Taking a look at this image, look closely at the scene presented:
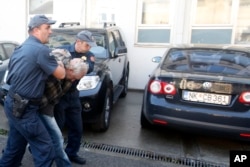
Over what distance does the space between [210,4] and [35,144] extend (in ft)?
19.7

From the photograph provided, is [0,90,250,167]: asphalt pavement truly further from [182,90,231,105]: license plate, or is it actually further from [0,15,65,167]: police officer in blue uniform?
[0,15,65,167]: police officer in blue uniform

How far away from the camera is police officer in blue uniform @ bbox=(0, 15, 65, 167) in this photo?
2.15 m

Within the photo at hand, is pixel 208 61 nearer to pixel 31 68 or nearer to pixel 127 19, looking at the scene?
pixel 31 68

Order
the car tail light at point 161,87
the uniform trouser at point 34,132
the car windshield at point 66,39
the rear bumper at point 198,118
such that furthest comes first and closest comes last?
the car windshield at point 66,39 < the car tail light at point 161,87 < the rear bumper at point 198,118 < the uniform trouser at point 34,132

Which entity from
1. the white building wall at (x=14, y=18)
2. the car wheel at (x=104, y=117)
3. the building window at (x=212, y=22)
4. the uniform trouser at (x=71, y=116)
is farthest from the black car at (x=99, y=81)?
the white building wall at (x=14, y=18)

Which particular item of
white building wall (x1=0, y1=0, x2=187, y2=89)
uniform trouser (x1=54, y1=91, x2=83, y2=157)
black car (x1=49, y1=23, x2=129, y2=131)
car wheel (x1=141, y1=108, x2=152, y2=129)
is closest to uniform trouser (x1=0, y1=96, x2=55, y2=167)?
uniform trouser (x1=54, y1=91, x2=83, y2=157)

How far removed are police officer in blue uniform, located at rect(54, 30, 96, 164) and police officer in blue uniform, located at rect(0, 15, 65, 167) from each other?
1.45 ft

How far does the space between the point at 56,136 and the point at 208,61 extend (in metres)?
2.53

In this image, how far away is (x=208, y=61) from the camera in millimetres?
3980

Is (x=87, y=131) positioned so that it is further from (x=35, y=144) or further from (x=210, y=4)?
(x=210, y=4)

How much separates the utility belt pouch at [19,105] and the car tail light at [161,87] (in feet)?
6.05

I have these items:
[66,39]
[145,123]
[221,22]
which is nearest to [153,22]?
[221,22]

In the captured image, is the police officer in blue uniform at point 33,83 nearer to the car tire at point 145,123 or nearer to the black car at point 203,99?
the black car at point 203,99

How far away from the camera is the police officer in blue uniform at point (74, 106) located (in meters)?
2.78
